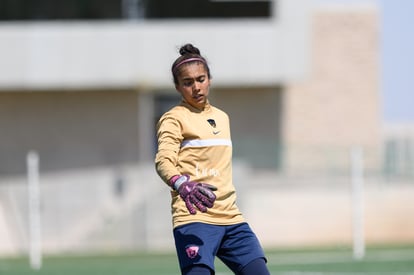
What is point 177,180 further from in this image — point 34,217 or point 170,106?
point 170,106

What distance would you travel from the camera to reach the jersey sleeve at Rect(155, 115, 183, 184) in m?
6.70

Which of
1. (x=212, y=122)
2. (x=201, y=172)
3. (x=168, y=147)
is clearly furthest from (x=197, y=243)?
(x=212, y=122)

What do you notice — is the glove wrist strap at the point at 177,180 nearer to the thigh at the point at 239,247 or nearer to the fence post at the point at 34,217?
the thigh at the point at 239,247

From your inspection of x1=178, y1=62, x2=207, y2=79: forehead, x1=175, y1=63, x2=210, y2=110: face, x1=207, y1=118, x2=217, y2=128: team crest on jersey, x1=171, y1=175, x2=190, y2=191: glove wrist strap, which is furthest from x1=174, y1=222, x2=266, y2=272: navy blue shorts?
x1=178, y1=62, x2=207, y2=79: forehead

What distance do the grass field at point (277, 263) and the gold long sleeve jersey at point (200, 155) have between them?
6.94 meters

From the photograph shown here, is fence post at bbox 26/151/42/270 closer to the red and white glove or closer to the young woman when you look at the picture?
the young woman

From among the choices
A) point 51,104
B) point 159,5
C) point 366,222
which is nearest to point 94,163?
point 51,104

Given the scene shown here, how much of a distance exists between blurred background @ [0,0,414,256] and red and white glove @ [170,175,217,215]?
11.0 metres

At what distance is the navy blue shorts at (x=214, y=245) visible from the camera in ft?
22.4

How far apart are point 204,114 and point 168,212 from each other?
14418 millimetres

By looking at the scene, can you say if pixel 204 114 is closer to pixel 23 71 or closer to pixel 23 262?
pixel 23 262

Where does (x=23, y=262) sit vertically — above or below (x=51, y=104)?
below

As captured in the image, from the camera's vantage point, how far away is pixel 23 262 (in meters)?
18.0

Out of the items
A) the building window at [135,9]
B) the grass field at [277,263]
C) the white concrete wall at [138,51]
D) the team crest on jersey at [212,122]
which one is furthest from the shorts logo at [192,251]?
the building window at [135,9]
